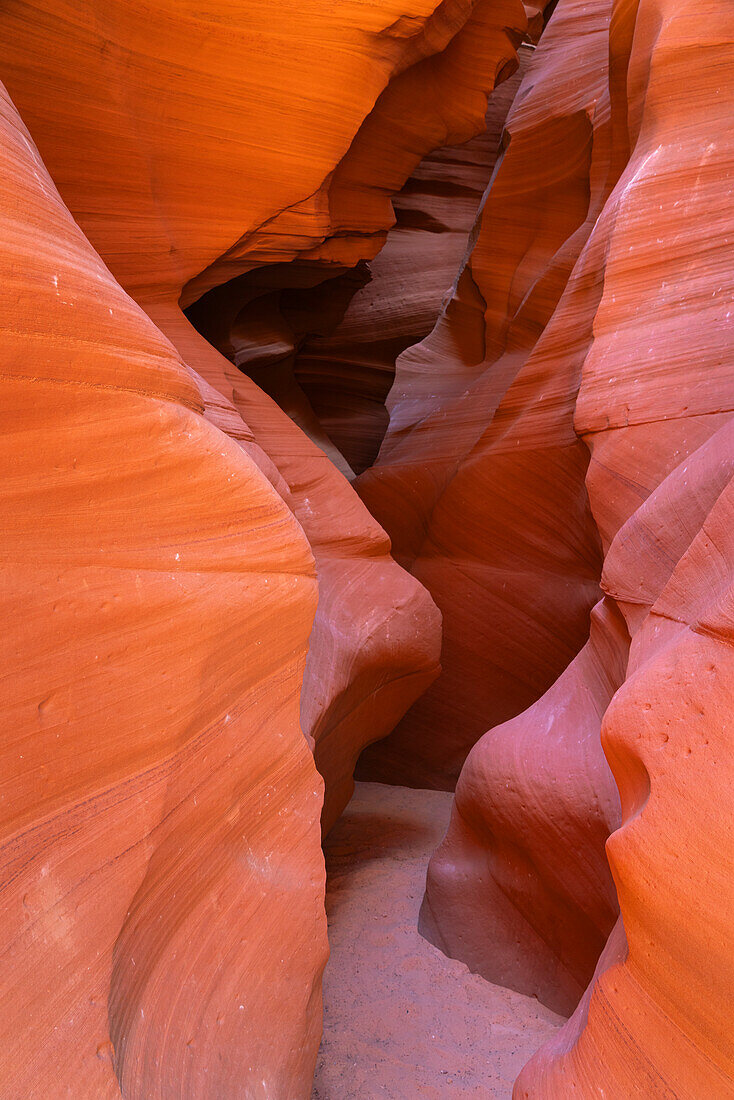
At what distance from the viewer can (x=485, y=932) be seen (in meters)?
4.31

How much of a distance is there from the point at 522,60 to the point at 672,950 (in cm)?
982

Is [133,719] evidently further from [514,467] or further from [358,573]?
[514,467]

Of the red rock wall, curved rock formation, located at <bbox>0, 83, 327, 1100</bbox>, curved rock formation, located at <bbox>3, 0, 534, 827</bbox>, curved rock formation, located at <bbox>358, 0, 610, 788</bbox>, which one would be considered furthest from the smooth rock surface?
curved rock formation, located at <bbox>358, 0, 610, 788</bbox>

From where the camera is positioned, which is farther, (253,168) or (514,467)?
(514,467)

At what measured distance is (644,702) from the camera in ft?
7.97

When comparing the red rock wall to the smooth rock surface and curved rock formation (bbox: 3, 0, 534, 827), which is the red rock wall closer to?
the smooth rock surface

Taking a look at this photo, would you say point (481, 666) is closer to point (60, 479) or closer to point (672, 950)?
point (672, 950)

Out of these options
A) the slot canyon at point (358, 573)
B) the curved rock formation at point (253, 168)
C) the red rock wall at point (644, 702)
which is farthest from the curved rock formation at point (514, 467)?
the curved rock formation at point (253, 168)

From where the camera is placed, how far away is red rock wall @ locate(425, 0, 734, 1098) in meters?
2.14

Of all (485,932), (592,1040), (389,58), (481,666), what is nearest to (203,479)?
(592,1040)

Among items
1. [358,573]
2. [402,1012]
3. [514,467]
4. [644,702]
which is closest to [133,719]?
[644,702]

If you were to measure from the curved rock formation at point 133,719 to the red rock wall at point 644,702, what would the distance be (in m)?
1.05

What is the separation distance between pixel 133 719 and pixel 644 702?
146 cm

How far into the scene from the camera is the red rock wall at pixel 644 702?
214 cm
